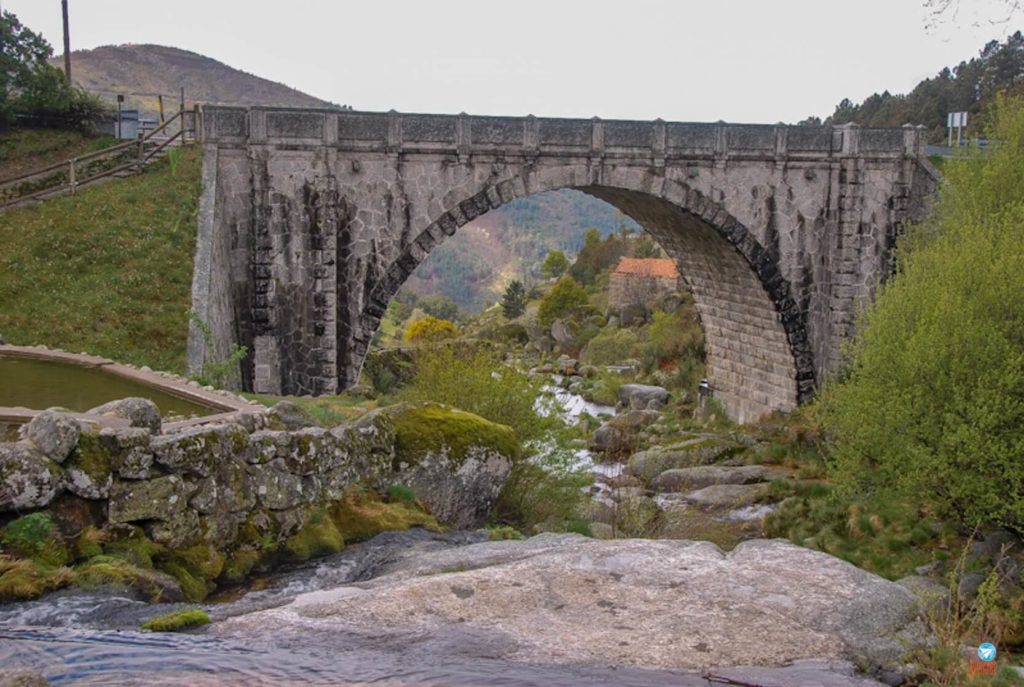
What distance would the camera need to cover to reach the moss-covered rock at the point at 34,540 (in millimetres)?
8320

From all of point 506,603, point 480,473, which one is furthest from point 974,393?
point 506,603

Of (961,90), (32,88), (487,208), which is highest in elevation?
(961,90)

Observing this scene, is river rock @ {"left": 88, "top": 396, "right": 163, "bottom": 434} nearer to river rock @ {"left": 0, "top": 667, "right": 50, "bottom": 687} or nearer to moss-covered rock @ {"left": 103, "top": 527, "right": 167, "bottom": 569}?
moss-covered rock @ {"left": 103, "top": 527, "right": 167, "bottom": 569}

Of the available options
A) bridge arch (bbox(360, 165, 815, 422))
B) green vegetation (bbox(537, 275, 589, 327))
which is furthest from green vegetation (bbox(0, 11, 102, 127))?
green vegetation (bbox(537, 275, 589, 327))

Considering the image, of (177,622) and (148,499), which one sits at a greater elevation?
(148,499)

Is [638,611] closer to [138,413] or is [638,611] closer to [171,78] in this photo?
[138,413]

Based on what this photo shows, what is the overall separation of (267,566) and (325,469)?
55.5 inches

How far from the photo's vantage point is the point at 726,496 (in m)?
27.0

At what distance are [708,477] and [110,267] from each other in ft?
54.9

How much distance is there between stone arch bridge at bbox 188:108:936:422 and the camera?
25203 mm

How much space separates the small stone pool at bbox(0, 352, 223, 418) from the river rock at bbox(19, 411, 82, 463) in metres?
3.34

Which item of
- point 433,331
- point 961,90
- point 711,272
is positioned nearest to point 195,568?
point 711,272

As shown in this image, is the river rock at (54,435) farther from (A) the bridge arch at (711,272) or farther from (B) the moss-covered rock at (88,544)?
(A) the bridge arch at (711,272)

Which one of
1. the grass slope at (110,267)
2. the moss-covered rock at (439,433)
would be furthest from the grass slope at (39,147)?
the moss-covered rock at (439,433)
